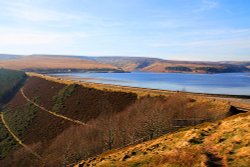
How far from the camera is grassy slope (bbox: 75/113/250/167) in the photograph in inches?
619

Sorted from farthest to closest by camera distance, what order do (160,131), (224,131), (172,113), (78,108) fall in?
(78,108) → (172,113) → (160,131) → (224,131)

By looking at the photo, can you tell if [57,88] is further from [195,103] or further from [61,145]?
[195,103]

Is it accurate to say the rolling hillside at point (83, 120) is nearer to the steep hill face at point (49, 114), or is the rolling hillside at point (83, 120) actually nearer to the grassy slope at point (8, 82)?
the steep hill face at point (49, 114)

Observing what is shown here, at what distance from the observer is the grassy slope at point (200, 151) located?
15.7 meters

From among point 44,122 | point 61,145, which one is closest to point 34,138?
point 44,122

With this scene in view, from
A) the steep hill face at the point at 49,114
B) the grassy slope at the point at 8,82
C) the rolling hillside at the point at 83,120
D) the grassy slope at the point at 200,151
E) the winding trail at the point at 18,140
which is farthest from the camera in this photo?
the grassy slope at the point at 8,82

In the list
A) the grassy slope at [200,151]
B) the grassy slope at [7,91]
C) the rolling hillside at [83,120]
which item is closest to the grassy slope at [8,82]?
the grassy slope at [7,91]

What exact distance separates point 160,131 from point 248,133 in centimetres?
1693

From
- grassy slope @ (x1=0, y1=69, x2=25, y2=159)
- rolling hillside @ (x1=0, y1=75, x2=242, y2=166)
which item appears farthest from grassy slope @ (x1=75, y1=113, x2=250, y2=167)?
grassy slope @ (x1=0, y1=69, x2=25, y2=159)

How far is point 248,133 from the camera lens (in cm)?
1898

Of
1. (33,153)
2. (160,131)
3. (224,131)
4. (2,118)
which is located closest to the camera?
(224,131)

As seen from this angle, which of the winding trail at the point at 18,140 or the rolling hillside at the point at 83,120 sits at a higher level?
the rolling hillside at the point at 83,120

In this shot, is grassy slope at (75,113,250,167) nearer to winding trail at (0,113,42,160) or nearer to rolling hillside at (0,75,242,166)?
rolling hillside at (0,75,242,166)

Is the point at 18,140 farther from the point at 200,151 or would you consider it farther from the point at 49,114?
the point at 200,151
